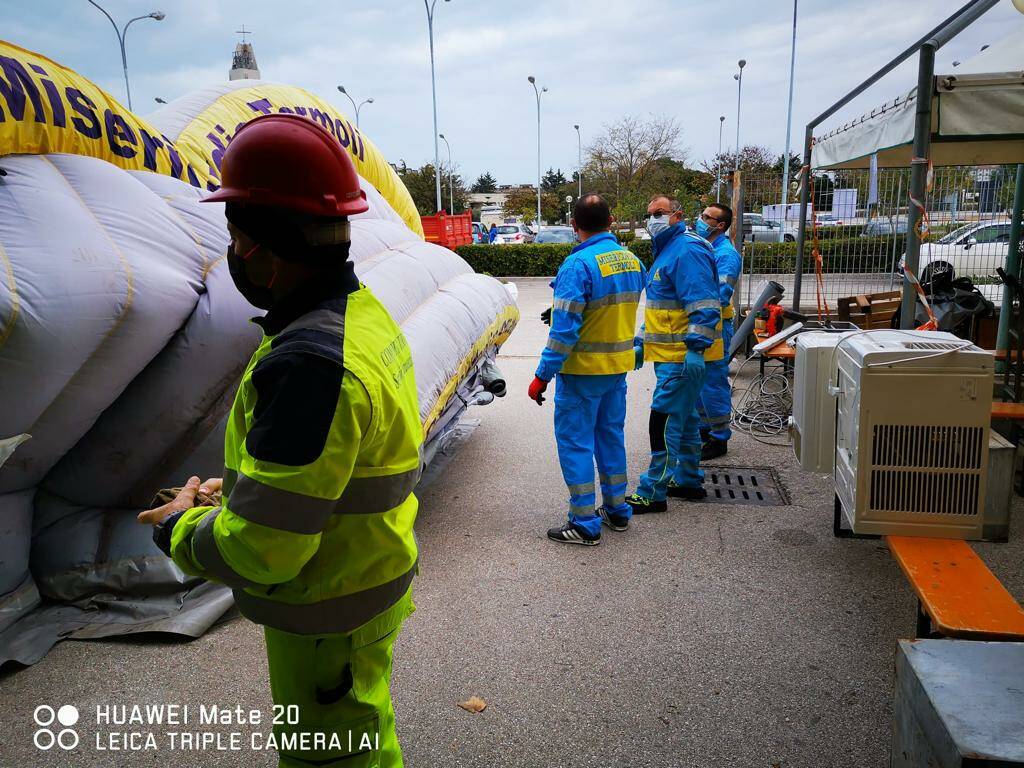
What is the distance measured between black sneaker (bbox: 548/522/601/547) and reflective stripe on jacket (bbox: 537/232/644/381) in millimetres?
911

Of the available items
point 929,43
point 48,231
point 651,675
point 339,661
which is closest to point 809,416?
point 651,675

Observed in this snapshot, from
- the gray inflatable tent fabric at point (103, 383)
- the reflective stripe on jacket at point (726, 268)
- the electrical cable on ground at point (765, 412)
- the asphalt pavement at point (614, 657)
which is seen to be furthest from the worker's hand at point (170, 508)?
the electrical cable on ground at point (765, 412)

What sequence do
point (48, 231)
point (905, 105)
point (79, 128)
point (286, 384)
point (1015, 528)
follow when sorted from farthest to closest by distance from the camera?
point (905, 105) → point (1015, 528) → point (79, 128) → point (48, 231) → point (286, 384)

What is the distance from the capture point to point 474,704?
110 inches

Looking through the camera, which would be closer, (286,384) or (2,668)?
(286,384)

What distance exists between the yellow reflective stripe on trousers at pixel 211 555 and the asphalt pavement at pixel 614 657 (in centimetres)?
134

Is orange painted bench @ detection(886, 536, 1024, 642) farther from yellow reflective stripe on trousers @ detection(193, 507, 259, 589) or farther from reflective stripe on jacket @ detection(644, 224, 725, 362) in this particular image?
yellow reflective stripe on trousers @ detection(193, 507, 259, 589)

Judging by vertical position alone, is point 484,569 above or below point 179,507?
below

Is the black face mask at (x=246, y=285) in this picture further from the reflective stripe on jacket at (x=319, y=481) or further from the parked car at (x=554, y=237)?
the parked car at (x=554, y=237)

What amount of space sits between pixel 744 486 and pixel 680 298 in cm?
145

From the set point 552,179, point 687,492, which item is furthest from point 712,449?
point 552,179

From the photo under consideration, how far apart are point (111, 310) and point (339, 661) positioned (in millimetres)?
2006

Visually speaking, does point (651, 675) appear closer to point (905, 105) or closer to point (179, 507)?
point (179, 507)

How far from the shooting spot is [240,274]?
5.56 feet
